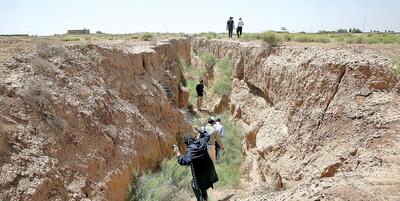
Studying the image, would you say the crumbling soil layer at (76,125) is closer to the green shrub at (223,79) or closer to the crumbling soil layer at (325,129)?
the crumbling soil layer at (325,129)

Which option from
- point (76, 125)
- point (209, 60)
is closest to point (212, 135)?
point (76, 125)

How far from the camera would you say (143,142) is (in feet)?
29.9

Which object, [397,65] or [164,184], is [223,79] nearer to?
[164,184]

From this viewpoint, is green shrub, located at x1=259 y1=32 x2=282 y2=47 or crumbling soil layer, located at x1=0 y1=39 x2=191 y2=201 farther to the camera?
green shrub, located at x1=259 y1=32 x2=282 y2=47

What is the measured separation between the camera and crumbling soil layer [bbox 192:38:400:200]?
199 inches

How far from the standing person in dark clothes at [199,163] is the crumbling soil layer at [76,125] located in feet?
4.83

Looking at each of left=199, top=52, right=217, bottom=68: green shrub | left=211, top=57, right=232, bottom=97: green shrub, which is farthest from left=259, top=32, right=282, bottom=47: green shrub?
left=199, top=52, right=217, bottom=68: green shrub

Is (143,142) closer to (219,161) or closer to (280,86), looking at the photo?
(219,161)

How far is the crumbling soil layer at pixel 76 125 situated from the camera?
230 inches

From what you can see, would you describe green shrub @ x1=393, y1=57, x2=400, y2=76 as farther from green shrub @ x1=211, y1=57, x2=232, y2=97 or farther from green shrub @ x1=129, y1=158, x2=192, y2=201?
green shrub @ x1=211, y1=57, x2=232, y2=97

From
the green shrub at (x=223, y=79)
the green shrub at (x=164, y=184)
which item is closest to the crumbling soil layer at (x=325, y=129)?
the green shrub at (x=164, y=184)

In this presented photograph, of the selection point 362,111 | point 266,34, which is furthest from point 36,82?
point 266,34

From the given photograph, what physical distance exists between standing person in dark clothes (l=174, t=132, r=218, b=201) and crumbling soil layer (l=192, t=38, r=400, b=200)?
894 mm

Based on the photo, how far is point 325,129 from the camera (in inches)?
304
